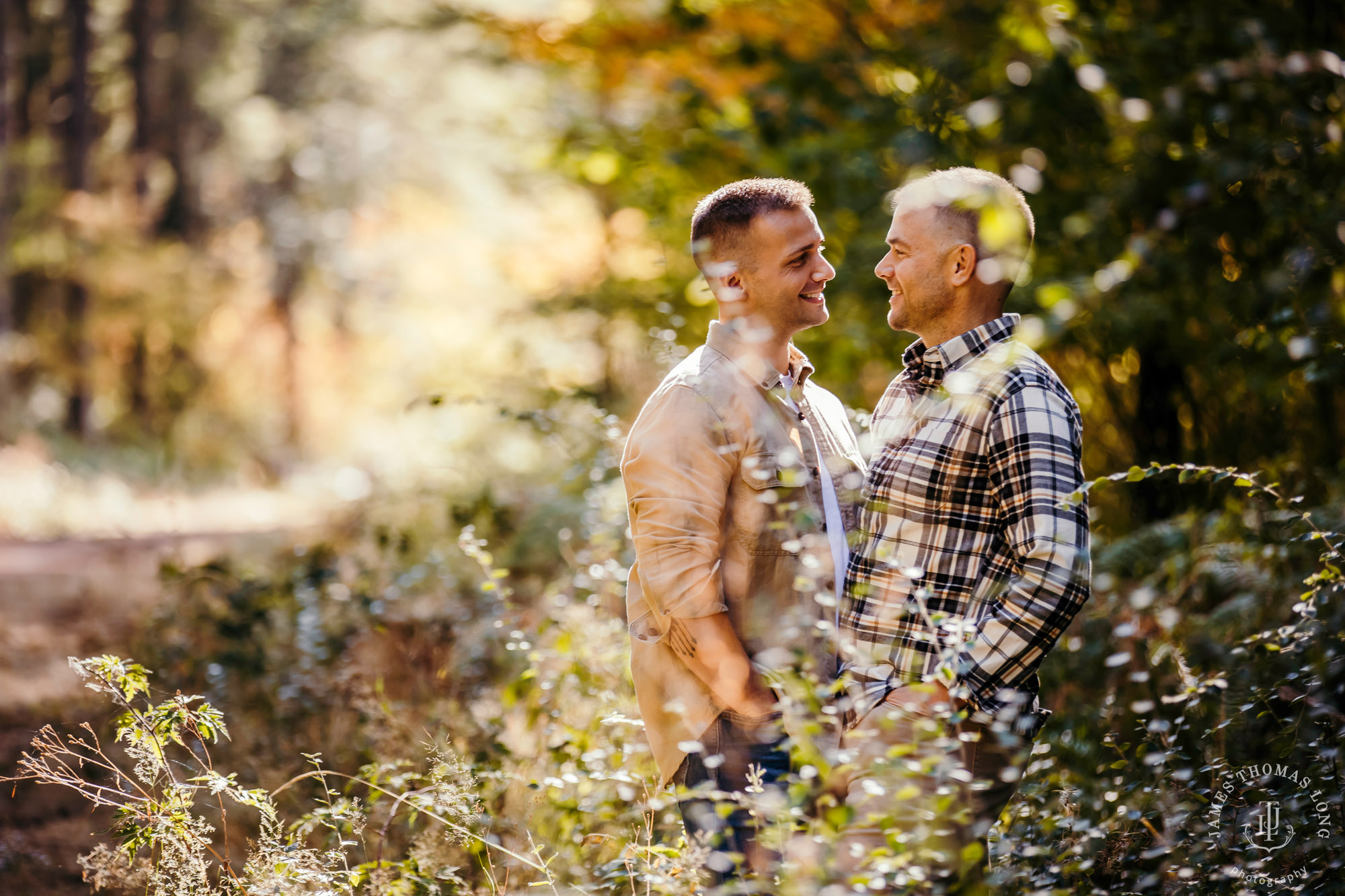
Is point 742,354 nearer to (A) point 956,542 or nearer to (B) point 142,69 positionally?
(A) point 956,542

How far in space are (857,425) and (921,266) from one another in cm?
151

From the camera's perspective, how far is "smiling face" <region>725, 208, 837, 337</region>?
2734 millimetres

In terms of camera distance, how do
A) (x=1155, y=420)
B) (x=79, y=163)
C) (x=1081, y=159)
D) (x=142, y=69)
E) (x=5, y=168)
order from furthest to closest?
(x=142, y=69) < (x=79, y=163) < (x=5, y=168) < (x=1155, y=420) < (x=1081, y=159)

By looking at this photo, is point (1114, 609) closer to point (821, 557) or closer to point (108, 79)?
point (821, 557)

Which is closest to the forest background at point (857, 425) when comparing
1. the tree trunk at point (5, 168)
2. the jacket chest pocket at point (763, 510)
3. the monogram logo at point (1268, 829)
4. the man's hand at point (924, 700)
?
the monogram logo at point (1268, 829)

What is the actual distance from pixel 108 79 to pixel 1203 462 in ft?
84.5

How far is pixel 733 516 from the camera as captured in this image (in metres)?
2.68

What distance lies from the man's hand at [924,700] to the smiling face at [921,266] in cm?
90

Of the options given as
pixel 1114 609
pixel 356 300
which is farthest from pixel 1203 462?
pixel 356 300

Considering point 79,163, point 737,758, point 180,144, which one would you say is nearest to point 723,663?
point 737,758

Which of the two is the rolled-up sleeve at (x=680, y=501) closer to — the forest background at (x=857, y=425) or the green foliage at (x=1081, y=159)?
the forest background at (x=857, y=425)

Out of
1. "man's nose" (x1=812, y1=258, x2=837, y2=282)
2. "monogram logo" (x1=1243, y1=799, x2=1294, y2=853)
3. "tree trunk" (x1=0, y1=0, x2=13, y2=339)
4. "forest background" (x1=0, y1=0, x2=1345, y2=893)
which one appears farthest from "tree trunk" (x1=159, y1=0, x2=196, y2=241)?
"monogram logo" (x1=1243, y1=799, x2=1294, y2=853)

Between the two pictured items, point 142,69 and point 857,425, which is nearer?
point 857,425

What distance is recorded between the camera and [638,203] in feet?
24.5
